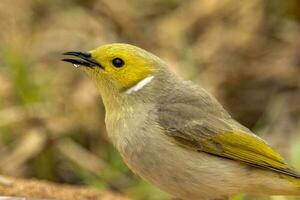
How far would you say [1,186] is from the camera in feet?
19.8

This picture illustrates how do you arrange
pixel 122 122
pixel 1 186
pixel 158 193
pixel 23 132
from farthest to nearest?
1. pixel 23 132
2. pixel 158 193
3. pixel 1 186
4. pixel 122 122

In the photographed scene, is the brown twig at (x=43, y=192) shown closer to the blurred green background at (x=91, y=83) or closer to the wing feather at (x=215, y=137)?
the wing feather at (x=215, y=137)

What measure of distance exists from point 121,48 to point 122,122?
1.46 ft

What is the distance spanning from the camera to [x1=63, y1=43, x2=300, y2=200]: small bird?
17.5 feet

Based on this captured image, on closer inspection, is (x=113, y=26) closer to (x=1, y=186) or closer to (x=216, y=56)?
(x=216, y=56)

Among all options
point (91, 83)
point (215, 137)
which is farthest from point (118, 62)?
point (91, 83)

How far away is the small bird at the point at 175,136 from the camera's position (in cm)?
534

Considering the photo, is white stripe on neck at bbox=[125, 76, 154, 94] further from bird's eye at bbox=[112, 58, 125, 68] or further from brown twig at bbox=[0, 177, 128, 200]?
brown twig at bbox=[0, 177, 128, 200]

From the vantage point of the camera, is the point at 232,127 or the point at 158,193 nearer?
the point at 232,127

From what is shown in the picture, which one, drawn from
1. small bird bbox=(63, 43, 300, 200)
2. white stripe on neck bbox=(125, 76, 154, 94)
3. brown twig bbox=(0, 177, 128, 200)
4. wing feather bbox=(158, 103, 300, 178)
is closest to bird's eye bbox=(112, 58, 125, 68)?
small bird bbox=(63, 43, 300, 200)

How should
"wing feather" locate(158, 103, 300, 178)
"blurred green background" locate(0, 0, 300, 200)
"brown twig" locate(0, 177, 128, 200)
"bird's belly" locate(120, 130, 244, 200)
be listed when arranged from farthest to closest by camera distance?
"blurred green background" locate(0, 0, 300, 200)
"brown twig" locate(0, 177, 128, 200)
"wing feather" locate(158, 103, 300, 178)
"bird's belly" locate(120, 130, 244, 200)

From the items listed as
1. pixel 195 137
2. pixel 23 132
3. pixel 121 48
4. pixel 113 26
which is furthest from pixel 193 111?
pixel 113 26

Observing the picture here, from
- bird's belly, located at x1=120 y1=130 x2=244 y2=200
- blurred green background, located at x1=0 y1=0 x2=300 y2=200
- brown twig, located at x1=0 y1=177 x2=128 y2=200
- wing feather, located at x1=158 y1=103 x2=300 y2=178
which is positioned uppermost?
blurred green background, located at x1=0 y1=0 x2=300 y2=200

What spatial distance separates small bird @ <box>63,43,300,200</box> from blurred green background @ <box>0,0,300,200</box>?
1.49 metres
